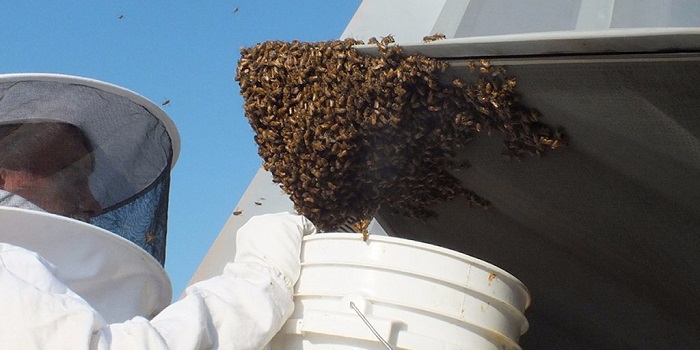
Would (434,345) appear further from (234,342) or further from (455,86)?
(455,86)

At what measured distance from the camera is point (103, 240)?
1.90 meters

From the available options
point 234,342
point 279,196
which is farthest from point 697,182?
point 279,196

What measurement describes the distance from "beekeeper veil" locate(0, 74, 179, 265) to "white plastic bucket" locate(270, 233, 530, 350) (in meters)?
0.61

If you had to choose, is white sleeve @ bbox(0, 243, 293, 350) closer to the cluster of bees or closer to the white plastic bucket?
the white plastic bucket

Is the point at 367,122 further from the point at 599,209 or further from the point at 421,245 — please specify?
the point at 599,209

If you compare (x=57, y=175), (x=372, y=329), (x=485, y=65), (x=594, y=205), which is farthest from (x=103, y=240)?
(x=594, y=205)

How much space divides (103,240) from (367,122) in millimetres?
733

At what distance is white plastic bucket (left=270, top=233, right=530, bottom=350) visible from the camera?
1667 millimetres

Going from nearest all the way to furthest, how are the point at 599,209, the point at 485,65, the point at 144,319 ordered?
the point at 144,319 → the point at 485,65 → the point at 599,209

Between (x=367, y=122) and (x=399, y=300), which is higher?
(x=367, y=122)

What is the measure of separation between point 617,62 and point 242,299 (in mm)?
926

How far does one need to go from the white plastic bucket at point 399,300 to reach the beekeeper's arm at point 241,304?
0.08m

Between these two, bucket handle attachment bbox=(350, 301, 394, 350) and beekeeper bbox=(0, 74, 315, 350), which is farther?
bucket handle attachment bbox=(350, 301, 394, 350)

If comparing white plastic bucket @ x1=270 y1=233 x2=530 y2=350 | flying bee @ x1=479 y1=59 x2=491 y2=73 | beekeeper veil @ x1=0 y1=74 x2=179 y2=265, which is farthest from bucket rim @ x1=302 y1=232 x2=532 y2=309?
beekeeper veil @ x1=0 y1=74 x2=179 y2=265
